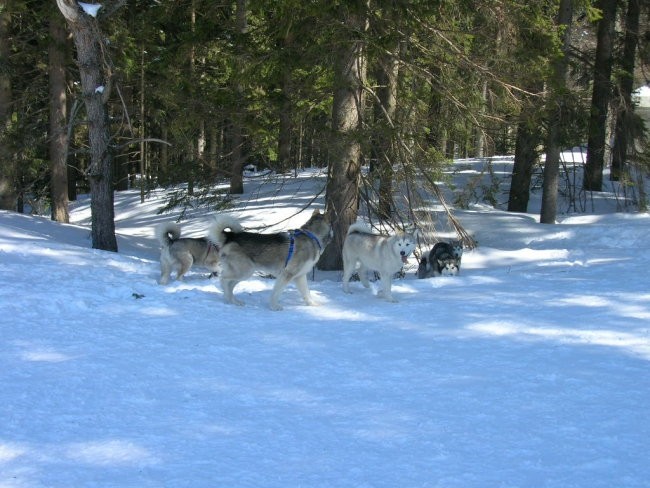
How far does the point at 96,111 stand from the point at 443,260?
7856mm

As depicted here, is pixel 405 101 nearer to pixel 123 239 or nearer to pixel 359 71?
pixel 359 71

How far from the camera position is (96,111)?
509 inches

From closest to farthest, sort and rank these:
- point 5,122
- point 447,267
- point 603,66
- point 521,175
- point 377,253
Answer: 1. point 377,253
2. point 447,267
3. point 5,122
4. point 521,175
5. point 603,66

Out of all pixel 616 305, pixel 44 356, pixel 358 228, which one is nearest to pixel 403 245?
pixel 358 228

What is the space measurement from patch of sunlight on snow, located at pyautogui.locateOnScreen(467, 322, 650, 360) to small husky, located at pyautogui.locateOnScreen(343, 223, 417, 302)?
207cm

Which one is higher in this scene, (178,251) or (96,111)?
(96,111)

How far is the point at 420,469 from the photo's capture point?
4027mm

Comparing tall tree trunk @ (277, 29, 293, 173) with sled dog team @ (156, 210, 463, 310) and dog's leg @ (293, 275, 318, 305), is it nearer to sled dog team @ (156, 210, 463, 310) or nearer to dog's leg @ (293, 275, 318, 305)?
sled dog team @ (156, 210, 463, 310)

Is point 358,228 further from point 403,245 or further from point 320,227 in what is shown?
point 403,245

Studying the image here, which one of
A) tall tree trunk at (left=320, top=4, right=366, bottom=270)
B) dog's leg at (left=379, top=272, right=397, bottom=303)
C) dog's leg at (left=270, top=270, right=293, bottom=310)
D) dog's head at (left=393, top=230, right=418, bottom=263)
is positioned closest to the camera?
dog's leg at (left=270, top=270, right=293, bottom=310)

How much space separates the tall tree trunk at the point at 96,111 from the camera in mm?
12562

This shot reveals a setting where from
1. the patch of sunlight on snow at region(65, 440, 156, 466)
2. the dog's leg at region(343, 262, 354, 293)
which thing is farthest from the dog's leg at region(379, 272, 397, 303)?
the patch of sunlight on snow at region(65, 440, 156, 466)

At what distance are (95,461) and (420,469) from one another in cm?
212

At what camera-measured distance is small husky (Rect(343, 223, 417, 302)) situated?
31.6 feet
